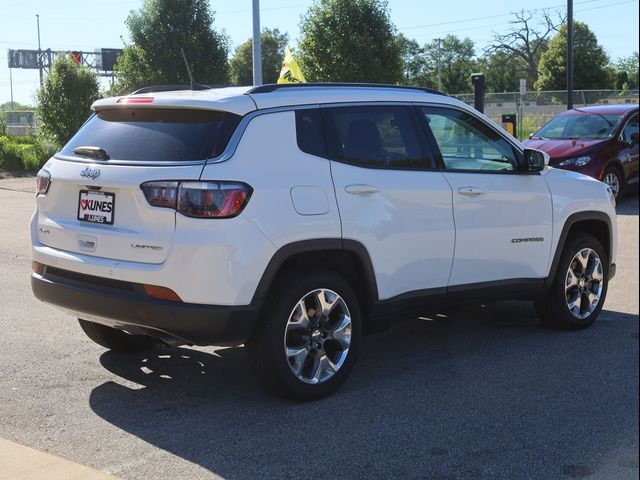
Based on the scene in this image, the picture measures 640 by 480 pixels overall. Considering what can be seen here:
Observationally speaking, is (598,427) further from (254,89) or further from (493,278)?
(254,89)

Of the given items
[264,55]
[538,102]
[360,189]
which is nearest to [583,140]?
[360,189]

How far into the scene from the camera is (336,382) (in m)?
5.04

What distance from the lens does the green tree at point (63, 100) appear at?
27.2 metres

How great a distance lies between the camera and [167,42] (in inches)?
1087

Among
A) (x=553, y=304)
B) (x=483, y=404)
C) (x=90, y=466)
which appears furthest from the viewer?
(x=553, y=304)

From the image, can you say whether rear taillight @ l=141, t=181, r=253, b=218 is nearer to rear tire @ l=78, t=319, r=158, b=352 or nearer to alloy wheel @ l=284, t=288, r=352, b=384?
alloy wheel @ l=284, t=288, r=352, b=384

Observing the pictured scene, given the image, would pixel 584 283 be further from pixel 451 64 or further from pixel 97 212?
pixel 451 64

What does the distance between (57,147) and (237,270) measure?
986 inches

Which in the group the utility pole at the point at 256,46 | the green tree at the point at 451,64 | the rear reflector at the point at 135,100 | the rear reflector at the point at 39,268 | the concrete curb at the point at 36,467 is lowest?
the concrete curb at the point at 36,467

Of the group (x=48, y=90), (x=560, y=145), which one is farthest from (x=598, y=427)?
(x=48, y=90)

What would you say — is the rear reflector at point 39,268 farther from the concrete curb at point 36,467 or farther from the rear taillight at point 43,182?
the concrete curb at point 36,467

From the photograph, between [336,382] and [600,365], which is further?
[600,365]

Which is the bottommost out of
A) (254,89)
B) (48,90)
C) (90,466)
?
(90,466)

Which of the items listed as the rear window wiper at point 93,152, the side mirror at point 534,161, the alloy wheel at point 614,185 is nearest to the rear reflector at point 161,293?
the rear window wiper at point 93,152
